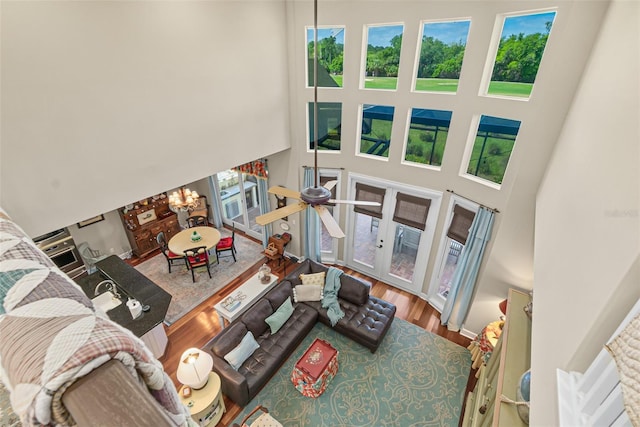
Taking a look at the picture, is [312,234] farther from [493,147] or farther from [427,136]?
[493,147]

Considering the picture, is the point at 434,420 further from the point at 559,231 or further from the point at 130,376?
the point at 130,376

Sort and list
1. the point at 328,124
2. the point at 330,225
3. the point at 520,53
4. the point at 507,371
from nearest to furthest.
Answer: the point at 507,371 < the point at 330,225 < the point at 520,53 < the point at 328,124

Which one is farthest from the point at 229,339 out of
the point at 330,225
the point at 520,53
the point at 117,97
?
the point at 520,53

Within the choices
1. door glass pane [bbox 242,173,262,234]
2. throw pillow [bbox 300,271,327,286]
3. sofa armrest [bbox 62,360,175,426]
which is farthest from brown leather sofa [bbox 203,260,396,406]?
sofa armrest [bbox 62,360,175,426]

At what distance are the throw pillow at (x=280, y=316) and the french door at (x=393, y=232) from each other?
7.54ft

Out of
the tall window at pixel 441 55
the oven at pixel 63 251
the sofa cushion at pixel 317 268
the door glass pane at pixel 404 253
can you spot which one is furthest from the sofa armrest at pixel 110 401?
the oven at pixel 63 251

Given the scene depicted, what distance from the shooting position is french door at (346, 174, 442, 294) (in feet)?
18.9

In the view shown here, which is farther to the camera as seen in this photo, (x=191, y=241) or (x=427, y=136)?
(x=191, y=241)

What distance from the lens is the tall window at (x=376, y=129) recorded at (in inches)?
220

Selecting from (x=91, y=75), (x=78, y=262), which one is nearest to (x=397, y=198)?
(x=91, y=75)

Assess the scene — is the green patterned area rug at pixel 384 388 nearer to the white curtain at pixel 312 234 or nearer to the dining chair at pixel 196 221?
the white curtain at pixel 312 234

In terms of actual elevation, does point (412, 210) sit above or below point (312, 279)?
above

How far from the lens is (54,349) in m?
0.49

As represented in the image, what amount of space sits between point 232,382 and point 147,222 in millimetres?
5212
